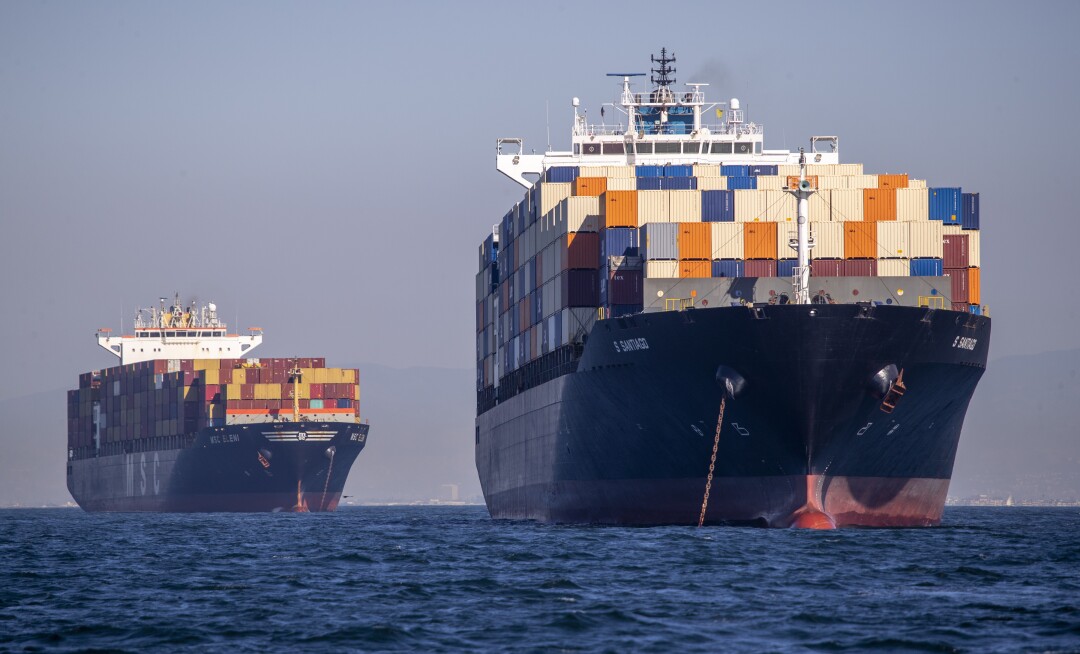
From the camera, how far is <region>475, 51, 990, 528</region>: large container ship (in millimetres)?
38094

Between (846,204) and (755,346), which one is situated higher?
(846,204)

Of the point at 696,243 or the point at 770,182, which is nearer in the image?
the point at 696,243

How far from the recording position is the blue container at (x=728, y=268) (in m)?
42.4

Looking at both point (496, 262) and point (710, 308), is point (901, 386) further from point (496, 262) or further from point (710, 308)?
point (496, 262)

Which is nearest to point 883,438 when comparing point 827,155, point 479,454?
point 827,155

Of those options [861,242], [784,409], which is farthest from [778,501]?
[861,242]

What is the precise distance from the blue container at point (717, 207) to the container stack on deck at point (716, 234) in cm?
3

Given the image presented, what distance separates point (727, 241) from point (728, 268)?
2.61 feet

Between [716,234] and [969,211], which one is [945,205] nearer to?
[969,211]

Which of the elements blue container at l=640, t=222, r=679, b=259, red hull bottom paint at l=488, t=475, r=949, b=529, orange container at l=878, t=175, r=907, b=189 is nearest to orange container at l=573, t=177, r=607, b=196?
blue container at l=640, t=222, r=679, b=259

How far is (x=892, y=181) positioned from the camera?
4809 cm

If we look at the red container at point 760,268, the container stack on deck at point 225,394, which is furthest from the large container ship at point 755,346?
the container stack on deck at point 225,394

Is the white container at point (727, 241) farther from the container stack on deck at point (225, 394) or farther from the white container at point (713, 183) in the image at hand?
the container stack on deck at point (225, 394)

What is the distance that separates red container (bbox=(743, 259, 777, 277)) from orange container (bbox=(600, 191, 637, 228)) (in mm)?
4533
